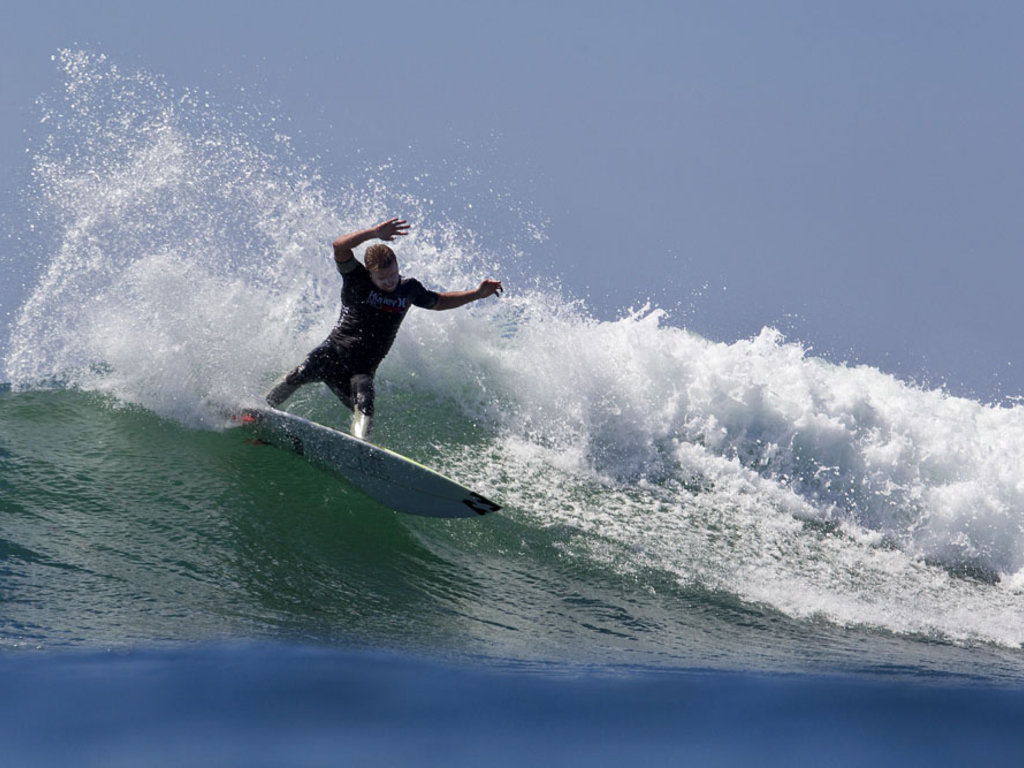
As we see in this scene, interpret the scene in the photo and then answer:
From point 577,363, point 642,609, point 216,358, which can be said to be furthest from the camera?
point 577,363

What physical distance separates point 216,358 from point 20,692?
4782 millimetres

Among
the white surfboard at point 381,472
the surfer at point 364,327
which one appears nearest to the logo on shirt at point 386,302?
the surfer at point 364,327

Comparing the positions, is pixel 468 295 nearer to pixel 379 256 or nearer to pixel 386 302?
pixel 386 302

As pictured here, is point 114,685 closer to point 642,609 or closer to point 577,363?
point 642,609

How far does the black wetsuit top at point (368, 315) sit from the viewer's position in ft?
23.1

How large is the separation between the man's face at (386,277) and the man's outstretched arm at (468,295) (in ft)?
1.39

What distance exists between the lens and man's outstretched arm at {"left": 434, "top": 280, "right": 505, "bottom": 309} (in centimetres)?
718

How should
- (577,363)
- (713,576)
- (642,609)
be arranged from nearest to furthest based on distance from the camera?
(642,609) < (713,576) < (577,363)

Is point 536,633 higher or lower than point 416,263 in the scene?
lower

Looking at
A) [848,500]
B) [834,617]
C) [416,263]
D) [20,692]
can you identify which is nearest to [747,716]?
[834,617]

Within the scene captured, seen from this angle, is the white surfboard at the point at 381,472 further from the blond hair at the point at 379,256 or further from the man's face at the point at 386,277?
the blond hair at the point at 379,256

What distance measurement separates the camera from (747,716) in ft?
13.0

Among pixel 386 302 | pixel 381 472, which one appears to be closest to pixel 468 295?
pixel 386 302

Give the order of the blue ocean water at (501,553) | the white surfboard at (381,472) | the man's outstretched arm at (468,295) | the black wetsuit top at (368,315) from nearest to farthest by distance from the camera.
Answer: the blue ocean water at (501,553) < the white surfboard at (381,472) < the black wetsuit top at (368,315) < the man's outstretched arm at (468,295)
